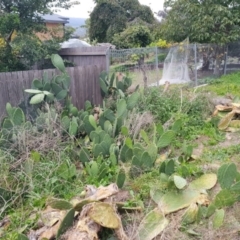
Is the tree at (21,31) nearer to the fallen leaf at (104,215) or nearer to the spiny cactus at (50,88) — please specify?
the spiny cactus at (50,88)

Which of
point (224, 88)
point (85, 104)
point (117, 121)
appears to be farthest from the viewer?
point (224, 88)

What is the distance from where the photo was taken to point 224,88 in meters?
8.20

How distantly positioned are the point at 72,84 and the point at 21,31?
3.53 meters

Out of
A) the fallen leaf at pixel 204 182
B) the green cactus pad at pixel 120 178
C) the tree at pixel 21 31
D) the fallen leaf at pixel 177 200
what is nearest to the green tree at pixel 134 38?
the tree at pixel 21 31

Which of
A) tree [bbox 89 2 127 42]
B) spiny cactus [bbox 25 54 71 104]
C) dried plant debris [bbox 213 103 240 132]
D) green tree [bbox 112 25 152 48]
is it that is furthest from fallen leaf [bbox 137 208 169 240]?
tree [bbox 89 2 127 42]

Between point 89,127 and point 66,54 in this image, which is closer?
point 89,127

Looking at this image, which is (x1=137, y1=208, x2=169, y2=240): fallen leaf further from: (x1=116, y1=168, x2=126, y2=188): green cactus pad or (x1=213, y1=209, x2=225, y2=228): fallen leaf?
(x1=116, y1=168, x2=126, y2=188): green cactus pad

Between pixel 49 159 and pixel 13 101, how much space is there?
1.46 meters

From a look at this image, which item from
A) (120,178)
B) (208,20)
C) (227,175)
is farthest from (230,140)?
(208,20)

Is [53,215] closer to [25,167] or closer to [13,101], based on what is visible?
[25,167]

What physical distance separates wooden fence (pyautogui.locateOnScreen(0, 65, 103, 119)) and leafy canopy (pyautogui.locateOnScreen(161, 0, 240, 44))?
5083 millimetres

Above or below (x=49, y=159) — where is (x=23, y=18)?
above

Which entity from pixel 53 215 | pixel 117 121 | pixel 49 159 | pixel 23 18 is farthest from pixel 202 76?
pixel 53 215

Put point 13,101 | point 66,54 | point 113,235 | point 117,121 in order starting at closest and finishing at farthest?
1. point 113,235
2. point 117,121
3. point 13,101
4. point 66,54
